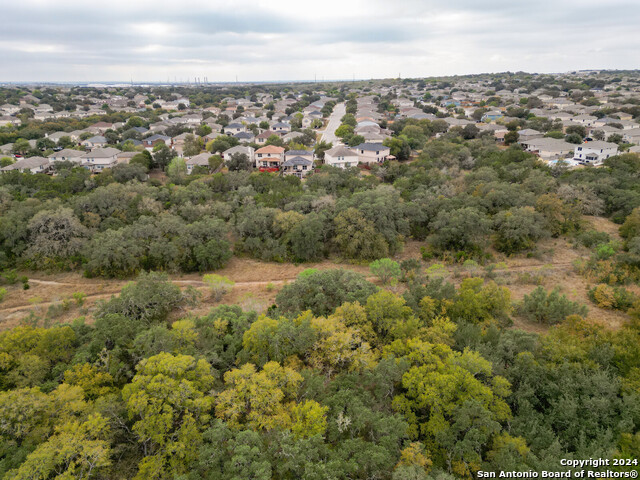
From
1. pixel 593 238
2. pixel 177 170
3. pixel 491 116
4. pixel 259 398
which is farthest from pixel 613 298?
pixel 491 116

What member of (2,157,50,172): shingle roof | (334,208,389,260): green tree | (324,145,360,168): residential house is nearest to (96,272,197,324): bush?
(334,208,389,260): green tree

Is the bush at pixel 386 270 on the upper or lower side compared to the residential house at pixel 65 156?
lower

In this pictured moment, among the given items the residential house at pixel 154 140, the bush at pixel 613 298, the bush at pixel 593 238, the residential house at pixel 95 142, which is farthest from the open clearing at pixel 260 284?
the residential house at pixel 95 142

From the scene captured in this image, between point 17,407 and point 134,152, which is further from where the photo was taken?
point 134,152

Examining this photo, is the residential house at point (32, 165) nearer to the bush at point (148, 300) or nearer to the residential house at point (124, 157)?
the residential house at point (124, 157)

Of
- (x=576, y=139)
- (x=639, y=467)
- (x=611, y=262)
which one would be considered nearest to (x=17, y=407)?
(x=639, y=467)

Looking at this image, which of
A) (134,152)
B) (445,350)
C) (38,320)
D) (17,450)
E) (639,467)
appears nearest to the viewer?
(639,467)

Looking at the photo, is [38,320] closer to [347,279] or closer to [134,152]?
[347,279]

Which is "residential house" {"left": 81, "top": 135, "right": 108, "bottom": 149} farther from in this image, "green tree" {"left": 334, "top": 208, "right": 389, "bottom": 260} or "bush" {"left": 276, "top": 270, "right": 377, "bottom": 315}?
"bush" {"left": 276, "top": 270, "right": 377, "bottom": 315}
